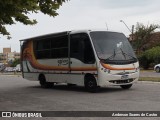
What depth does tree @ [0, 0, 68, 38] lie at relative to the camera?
15.0 meters

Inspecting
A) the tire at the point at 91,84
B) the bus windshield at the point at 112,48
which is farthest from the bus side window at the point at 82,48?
the tire at the point at 91,84

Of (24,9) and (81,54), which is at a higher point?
(24,9)

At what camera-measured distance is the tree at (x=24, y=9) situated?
15.0 metres

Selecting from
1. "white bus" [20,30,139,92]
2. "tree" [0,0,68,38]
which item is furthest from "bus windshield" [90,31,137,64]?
"tree" [0,0,68,38]

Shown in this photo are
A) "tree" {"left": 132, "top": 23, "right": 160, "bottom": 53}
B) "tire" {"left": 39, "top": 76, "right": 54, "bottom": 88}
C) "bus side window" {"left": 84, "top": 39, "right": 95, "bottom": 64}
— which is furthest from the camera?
"tree" {"left": 132, "top": 23, "right": 160, "bottom": 53}

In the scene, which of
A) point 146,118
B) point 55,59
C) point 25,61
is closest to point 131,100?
point 146,118

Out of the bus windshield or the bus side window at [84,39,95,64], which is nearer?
the bus windshield

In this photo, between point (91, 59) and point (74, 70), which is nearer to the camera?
point (91, 59)

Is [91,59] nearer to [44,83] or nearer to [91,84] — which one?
[91,84]

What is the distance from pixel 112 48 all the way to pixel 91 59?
1.03 metres

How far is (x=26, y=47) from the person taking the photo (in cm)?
2398

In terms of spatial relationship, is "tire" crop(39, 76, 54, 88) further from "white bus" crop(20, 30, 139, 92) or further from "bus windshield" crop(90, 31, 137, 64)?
"bus windshield" crop(90, 31, 137, 64)

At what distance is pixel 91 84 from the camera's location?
1788cm

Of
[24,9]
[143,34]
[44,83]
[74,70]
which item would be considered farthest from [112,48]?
[143,34]
